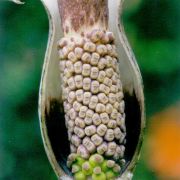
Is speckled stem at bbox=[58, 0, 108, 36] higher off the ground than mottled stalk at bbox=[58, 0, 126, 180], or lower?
higher

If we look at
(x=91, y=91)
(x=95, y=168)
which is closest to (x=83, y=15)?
(x=91, y=91)

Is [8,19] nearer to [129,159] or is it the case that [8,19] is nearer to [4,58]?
[4,58]

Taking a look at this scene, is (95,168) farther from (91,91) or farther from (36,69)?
(36,69)

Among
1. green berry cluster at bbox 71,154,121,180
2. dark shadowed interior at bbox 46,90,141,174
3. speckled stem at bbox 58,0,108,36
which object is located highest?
A: speckled stem at bbox 58,0,108,36

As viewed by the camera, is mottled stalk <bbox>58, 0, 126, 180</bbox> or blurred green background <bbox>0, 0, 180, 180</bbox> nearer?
mottled stalk <bbox>58, 0, 126, 180</bbox>

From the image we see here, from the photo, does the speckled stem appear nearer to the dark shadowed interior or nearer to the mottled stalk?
the mottled stalk

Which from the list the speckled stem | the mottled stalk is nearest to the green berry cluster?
the mottled stalk

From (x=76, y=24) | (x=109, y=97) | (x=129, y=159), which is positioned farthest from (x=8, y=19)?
(x=129, y=159)
